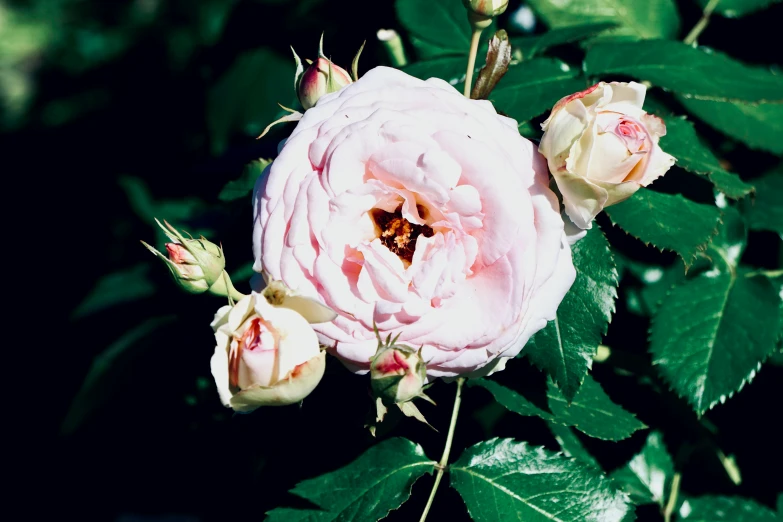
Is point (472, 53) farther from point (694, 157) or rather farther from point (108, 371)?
point (108, 371)

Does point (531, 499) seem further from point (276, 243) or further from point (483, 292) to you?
point (276, 243)

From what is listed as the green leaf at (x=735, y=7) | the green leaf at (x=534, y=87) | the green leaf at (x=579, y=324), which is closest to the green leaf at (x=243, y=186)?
the green leaf at (x=534, y=87)

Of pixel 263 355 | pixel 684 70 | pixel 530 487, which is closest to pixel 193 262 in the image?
pixel 263 355

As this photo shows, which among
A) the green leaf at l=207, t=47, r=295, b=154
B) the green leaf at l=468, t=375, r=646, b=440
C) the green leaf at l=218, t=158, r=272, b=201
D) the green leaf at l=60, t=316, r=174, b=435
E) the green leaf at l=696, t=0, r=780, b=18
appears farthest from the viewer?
the green leaf at l=207, t=47, r=295, b=154

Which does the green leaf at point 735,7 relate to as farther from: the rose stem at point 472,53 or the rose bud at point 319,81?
the rose bud at point 319,81

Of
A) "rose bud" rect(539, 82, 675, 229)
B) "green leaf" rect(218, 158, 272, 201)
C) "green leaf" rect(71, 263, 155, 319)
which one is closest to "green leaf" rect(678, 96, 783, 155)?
"rose bud" rect(539, 82, 675, 229)

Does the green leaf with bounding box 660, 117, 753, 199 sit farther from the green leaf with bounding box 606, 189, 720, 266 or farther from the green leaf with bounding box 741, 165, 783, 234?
the green leaf with bounding box 741, 165, 783, 234
